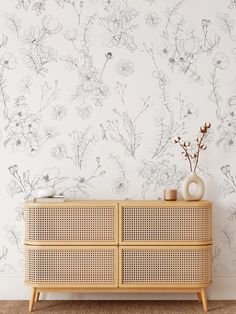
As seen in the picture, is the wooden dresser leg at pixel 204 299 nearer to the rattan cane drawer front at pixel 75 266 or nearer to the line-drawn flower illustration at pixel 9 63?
the rattan cane drawer front at pixel 75 266

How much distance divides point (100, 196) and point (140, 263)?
61 centimetres

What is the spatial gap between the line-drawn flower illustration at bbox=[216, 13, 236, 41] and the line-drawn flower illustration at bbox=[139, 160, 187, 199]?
1.03 meters

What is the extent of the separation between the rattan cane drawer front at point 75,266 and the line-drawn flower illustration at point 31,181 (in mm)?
508

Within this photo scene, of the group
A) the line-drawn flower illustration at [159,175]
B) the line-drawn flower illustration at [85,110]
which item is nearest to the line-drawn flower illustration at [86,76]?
the line-drawn flower illustration at [85,110]

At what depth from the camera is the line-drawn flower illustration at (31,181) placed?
4652 millimetres

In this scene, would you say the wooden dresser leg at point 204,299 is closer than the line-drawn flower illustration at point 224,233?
Yes

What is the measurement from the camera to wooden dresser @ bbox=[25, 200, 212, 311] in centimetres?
432

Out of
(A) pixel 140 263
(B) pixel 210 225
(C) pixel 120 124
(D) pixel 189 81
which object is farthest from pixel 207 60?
(A) pixel 140 263

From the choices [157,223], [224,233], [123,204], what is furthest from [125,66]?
[224,233]

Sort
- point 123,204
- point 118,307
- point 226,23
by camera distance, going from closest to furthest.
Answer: point 123,204
point 118,307
point 226,23

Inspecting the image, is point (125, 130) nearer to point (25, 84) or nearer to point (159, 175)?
point (159, 175)

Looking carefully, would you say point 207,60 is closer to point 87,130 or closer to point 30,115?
point 87,130

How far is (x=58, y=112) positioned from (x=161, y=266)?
133 centimetres

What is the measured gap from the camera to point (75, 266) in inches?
170
